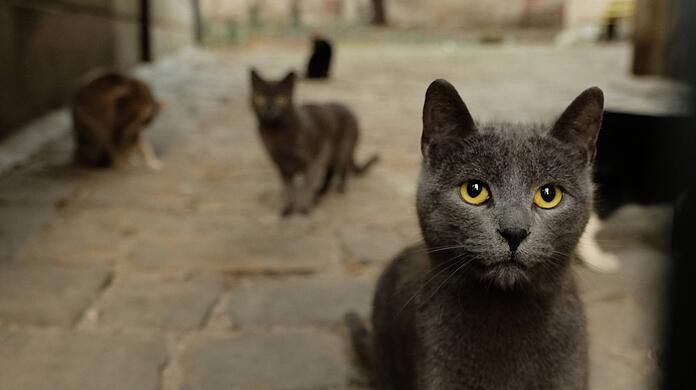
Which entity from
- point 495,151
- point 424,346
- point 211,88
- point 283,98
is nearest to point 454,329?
point 424,346

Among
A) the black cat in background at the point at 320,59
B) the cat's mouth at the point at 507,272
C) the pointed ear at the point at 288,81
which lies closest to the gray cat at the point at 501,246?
the cat's mouth at the point at 507,272

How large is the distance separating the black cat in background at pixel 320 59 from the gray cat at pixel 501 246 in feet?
27.2

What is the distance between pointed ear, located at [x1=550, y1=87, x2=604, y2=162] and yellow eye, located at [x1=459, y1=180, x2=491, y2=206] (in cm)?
20

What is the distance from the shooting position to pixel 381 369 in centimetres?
212

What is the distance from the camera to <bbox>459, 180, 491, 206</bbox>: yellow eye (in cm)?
152

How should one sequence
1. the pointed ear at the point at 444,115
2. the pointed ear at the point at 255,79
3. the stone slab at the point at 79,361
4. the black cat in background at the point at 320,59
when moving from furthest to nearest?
1. the black cat in background at the point at 320,59
2. the pointed ear at the point at 255,79
3. the stone slab at the point at 79,361
4. the pointed ear at the point at 444,115

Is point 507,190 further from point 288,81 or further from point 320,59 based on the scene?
point 320,59

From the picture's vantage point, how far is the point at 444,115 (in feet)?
5.23

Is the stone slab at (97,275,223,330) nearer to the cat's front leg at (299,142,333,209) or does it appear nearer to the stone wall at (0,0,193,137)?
the cat's front leg at (299,142,333,209)

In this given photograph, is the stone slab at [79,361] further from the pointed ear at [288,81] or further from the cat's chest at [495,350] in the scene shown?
the pointed ear at [288,81]

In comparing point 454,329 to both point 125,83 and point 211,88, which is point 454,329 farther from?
point 211,88

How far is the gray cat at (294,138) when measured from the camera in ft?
13.8

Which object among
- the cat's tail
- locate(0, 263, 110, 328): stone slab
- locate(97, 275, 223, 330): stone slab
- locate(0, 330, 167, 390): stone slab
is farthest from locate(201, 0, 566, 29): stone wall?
locate(0, 330, 167, 390): stone slab

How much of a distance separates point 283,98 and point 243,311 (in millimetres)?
1733
